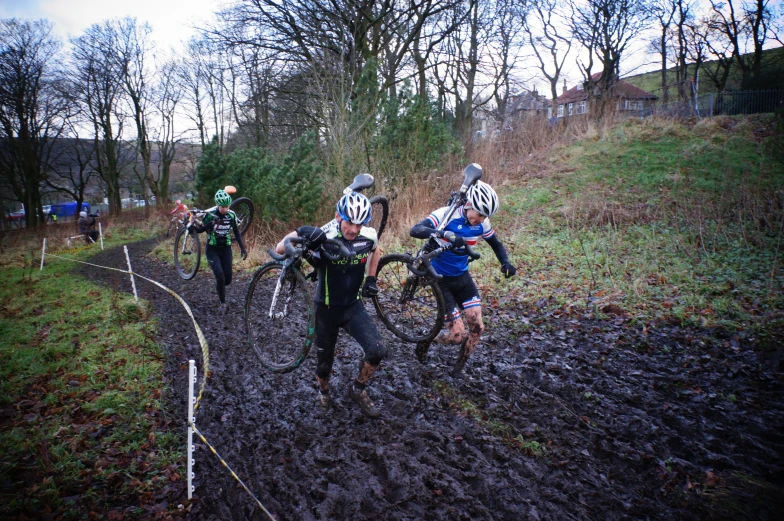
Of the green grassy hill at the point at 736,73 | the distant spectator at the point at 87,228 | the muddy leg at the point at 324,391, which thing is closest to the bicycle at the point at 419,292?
the muddy leg at the point at 324,391

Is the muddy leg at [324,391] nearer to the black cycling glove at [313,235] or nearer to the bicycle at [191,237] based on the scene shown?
the black cycling glove at [313,235]

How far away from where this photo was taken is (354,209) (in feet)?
11.8

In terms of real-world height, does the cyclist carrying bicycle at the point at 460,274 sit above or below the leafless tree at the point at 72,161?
below

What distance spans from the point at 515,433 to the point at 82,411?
4369mm

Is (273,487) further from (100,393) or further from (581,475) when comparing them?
(100,393)

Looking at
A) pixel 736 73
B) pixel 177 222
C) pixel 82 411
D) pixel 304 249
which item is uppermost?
pixel 736 73

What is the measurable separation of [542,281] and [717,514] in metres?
5.55

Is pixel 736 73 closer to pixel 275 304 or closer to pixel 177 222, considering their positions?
pixel 177 222

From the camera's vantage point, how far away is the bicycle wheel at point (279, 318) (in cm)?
440

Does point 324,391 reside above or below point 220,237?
below

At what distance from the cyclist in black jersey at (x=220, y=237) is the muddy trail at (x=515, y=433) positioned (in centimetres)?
221

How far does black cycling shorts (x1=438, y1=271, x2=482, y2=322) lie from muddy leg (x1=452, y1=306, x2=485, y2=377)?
8 cm

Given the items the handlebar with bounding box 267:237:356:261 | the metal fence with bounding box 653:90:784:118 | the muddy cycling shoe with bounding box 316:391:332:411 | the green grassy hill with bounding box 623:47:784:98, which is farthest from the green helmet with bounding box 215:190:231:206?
the metal fence with bounding box 653:90:784:118

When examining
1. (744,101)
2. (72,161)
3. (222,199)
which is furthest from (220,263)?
(72,161)
